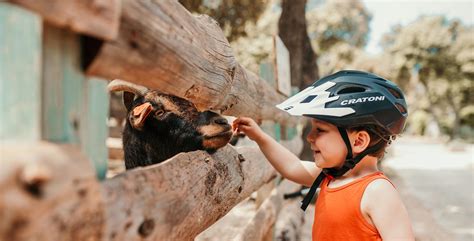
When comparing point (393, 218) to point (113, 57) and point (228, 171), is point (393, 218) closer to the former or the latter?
point (228, 171)

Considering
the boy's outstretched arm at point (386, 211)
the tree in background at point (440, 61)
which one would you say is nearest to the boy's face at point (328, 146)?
the boy's outstretched arm at point (386, 211)

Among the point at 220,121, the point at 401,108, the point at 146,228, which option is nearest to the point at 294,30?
the point at 401,108

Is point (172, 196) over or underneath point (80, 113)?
underneath

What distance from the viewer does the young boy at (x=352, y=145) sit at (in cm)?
217

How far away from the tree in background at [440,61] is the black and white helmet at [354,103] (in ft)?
118

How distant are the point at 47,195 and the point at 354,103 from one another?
1.72m

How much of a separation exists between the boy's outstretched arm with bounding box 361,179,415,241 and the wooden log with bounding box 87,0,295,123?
32.5 inches

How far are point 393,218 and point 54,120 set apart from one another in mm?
1586

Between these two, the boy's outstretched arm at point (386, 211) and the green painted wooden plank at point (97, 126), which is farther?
the boy's outstretched arm at point (386, 211)

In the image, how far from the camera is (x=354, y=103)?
2.31 metres

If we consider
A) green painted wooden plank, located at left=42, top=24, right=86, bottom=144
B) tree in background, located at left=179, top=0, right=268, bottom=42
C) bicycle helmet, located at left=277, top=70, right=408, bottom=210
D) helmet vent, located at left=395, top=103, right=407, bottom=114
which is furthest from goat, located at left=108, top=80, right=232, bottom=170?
tree in background, located at left=179, top=0, right=268, bottom=42

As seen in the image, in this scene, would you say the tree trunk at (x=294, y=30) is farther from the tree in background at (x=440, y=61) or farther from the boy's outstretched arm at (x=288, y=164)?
the tree in background at (x=440, y=61)

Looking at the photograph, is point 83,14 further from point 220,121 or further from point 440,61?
point 440,61

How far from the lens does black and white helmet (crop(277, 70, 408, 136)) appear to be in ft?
7.52
